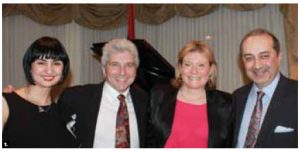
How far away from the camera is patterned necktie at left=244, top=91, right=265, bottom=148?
2.29 metres

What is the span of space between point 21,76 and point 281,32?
144 inches

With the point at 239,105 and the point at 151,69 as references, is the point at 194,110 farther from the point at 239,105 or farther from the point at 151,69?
the point at 151,69

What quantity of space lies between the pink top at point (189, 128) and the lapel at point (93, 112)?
421 mm

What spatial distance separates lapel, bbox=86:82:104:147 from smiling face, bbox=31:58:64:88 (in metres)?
0.28

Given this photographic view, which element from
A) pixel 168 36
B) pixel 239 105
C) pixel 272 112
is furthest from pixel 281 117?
pixel 168 36

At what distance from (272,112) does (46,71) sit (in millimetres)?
1201

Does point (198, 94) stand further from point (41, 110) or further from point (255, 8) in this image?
point (255, 8)

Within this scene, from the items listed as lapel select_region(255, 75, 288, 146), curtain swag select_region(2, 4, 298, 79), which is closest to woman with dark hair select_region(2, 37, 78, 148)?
lapel select_region(255, 75, 288, 146)

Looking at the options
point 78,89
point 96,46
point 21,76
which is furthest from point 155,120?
point 21,76

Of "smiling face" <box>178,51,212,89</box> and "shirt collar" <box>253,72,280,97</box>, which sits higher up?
"smiling face" <box>178,51,212,89</box>

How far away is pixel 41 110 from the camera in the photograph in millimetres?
2338

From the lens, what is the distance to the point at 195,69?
2.39m

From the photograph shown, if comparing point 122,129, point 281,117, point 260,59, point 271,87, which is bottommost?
point 122,129

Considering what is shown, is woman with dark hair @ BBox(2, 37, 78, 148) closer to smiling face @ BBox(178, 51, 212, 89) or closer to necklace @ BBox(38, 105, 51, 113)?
necklace @ BBox(38, 105, 51, 113)
